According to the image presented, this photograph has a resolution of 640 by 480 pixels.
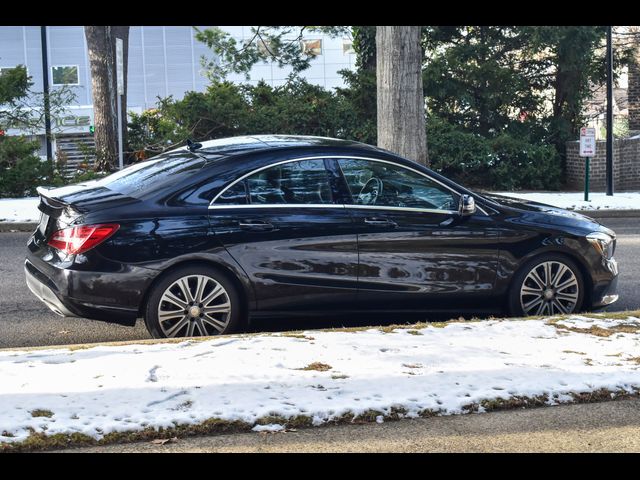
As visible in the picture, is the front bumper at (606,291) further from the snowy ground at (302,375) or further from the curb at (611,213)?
the curb at (611,213)

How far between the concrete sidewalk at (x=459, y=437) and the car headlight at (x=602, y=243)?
3192mm

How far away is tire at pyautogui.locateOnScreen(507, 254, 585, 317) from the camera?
28.1ft

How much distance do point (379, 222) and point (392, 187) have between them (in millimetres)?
365

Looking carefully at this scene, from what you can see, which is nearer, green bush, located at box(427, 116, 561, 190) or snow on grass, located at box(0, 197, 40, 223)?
snow on grass, located at box(0, 197, 40, 223)

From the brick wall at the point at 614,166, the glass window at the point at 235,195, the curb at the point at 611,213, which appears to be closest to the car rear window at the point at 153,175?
the glass window at the point at 235,195

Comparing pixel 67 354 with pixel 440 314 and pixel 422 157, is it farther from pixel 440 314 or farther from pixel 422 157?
pixel 422 157

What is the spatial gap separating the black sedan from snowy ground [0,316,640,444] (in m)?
0.69

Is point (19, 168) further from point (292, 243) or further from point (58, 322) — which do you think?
point (292, 243)

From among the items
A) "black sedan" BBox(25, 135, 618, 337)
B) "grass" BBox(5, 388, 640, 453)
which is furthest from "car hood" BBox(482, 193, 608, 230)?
"grass" BBox(5, 388, 640, 453)

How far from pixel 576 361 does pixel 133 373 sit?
2793 mm

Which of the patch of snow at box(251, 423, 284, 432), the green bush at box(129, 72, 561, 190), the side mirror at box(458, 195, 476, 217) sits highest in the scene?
the green bush at box(129, 72, 561, 190)

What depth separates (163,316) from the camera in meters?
7.63

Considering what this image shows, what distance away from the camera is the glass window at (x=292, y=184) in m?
8.03

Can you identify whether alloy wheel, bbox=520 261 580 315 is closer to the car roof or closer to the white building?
the car roof
